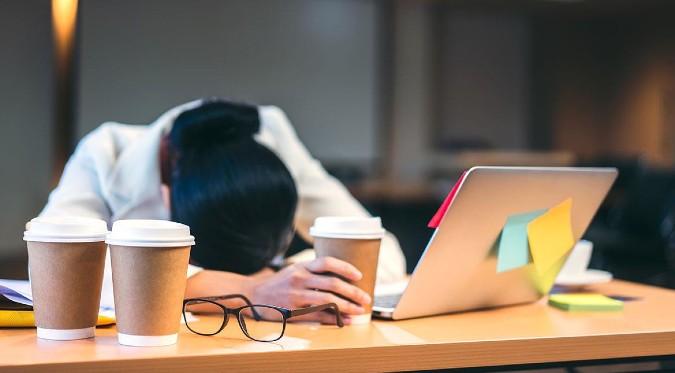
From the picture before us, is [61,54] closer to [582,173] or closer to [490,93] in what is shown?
[582,173]

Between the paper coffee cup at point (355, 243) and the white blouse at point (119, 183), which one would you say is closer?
the paper coffee cup at point (355, 243)

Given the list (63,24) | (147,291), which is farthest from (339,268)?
(63,24)

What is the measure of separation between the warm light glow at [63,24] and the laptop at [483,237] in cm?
245

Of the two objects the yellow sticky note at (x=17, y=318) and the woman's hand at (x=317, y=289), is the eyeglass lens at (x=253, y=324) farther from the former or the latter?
the yellow sticky note at (x=17, y=318)

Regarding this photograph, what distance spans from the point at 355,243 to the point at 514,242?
9.6 inches

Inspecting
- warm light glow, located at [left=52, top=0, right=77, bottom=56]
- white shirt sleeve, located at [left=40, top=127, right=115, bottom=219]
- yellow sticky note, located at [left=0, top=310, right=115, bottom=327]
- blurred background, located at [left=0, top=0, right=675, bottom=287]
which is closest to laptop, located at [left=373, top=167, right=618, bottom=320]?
yellow sticky note, located at [left=0, top=310, right=115, bottom=327]

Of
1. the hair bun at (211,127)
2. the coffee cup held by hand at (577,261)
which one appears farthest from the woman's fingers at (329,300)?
the coffee cup held by hand at (577,261)

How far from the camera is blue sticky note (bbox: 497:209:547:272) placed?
102 centimetres

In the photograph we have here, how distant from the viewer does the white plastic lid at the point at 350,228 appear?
948 mm

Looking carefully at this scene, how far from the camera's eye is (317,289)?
0.98 m

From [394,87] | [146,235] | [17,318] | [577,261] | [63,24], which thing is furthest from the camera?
[394,87]

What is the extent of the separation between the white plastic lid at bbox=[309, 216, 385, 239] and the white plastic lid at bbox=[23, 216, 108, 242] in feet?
0.90

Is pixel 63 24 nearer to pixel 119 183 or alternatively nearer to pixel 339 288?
pixel 119 183

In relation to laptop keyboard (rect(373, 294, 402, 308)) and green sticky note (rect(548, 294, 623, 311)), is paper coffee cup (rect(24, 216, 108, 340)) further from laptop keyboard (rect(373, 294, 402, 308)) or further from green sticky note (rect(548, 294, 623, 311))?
green sticky note (rect(548, 294, 623, 311))
